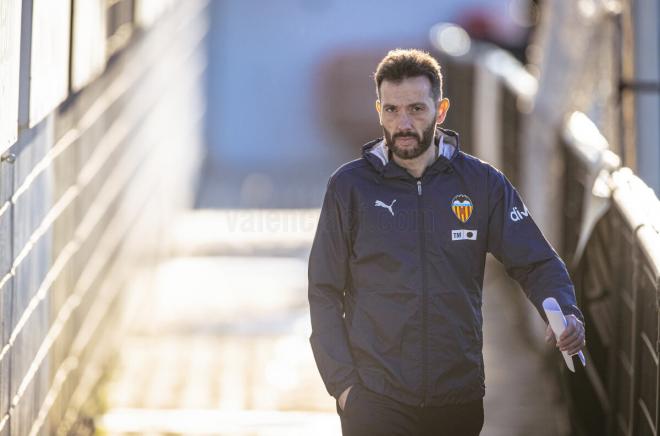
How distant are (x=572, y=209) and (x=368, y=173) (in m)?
3.69

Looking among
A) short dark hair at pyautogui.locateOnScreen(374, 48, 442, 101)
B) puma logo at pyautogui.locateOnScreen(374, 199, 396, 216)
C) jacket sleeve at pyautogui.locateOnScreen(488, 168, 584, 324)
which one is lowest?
jacket sleeve at pyautogui.locateOnScreen(488, 168, 584, 324)

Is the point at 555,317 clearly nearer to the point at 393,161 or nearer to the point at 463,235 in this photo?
the point at 463,235

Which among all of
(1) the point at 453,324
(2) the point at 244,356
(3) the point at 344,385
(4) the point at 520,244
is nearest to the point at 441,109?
(4) the point at 520,244

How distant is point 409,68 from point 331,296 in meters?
0.76

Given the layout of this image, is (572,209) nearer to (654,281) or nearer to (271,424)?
(271,424)

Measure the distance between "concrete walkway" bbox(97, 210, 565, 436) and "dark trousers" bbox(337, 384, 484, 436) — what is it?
2960mm

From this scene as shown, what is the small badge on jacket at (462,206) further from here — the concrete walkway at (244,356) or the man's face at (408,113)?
the concrete walkway at (244,356)

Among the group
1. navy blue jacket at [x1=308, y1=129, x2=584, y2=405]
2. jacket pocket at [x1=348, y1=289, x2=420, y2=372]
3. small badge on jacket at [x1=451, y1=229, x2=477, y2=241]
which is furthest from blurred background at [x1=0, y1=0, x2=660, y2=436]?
jacket pocket at [x1=348, y1=289, x2=420, y2=372]

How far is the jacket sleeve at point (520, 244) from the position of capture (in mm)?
4266

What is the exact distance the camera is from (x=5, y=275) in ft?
16.0

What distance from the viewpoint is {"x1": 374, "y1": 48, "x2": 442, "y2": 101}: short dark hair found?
4180 mm

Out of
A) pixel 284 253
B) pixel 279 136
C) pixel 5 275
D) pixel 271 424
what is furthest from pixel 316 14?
pixel 5 275

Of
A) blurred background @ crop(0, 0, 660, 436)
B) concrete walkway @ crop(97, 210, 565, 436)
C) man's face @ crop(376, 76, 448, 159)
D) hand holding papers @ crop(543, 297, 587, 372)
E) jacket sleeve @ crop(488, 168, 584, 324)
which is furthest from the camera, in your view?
concrete walkway @ crop(97, 210, 565, 436)

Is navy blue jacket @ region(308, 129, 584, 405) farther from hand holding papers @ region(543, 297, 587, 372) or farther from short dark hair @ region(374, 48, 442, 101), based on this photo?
short dark hair @ region(374, 48, 442, 101)
